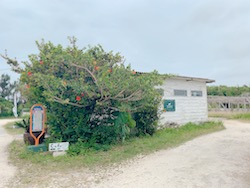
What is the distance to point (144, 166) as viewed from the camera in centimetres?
461

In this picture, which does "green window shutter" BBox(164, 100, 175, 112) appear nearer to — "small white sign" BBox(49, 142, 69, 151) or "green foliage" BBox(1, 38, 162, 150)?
"green foliage" BBox(1, 38, 162, 150)

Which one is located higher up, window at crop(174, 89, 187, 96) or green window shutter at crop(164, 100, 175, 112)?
window at crop(174, 89, 187, 96)

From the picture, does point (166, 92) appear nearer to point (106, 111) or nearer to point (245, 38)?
point (106, 111)

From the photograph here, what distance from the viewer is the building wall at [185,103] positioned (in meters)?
10.3

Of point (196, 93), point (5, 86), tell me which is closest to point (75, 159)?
point (196, 93)

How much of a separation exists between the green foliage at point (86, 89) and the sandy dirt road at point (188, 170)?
69.6 inches

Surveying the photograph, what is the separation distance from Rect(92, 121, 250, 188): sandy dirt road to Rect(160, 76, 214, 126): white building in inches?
166

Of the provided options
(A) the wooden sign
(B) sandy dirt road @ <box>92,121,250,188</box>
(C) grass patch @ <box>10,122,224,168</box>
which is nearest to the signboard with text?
(A) the wooden sign

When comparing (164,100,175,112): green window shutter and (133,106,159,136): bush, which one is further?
(164,100,175,112): green window shutter

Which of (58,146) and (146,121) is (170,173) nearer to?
(58,146)

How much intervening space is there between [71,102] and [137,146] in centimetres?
257

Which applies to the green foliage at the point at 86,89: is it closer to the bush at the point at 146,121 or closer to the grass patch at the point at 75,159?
the grass patch at the point at 75,159

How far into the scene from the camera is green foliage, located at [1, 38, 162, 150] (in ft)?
17.1

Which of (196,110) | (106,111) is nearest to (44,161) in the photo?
(106,111)
